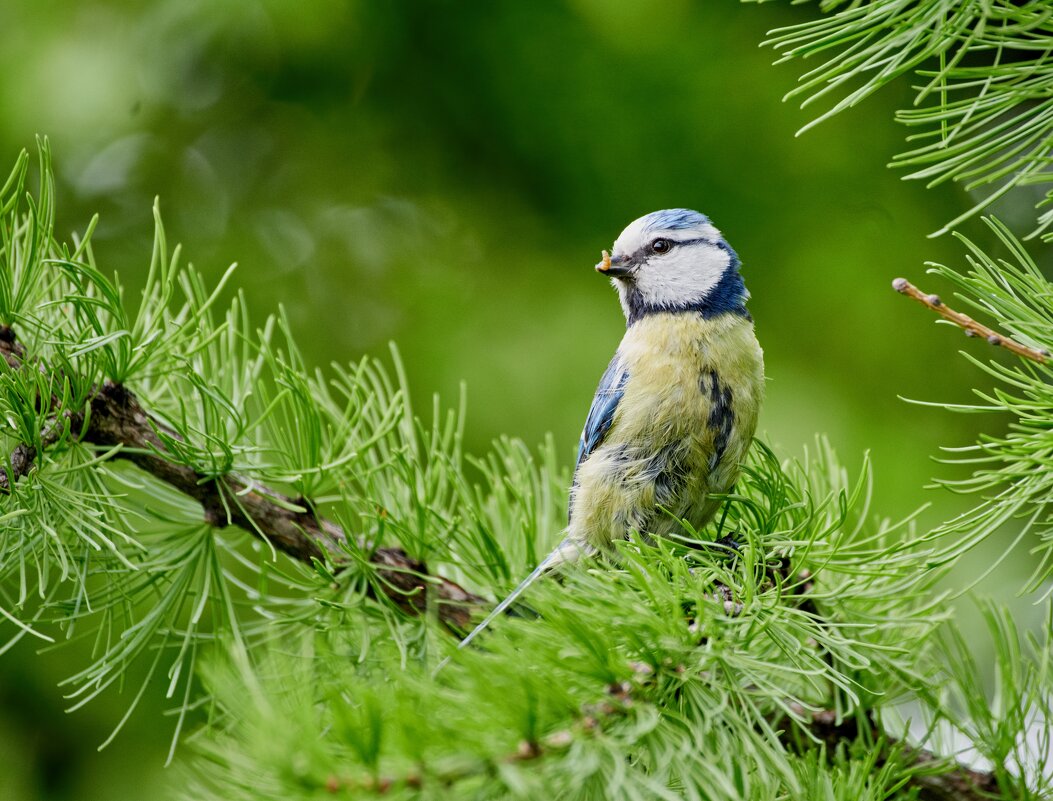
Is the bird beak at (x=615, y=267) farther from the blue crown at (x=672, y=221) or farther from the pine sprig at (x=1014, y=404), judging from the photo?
the pine sprig at (x=1014, y=404)

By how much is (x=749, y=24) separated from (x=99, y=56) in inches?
68.7

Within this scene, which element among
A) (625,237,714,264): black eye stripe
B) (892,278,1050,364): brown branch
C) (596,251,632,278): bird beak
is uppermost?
(625,237,714,264): black eye stripe

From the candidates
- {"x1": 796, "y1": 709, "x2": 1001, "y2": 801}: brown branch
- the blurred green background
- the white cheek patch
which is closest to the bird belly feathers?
→ the white cheek patch

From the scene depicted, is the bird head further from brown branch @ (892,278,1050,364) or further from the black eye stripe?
brown branch @ (892,278,1050,364)

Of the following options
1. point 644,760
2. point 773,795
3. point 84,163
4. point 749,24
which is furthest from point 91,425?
point 749,24

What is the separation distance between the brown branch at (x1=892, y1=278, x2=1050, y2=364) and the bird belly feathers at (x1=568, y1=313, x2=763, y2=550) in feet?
2.24

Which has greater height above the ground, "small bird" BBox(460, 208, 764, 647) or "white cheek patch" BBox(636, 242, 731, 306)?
"white cheek patch" BBox(636, 242, 731, 306)

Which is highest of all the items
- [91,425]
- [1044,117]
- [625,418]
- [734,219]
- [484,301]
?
[734,219]

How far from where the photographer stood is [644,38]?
2.72m

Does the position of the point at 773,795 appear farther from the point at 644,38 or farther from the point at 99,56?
the point at 99,56

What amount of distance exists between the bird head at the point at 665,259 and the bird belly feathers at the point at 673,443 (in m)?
0.22

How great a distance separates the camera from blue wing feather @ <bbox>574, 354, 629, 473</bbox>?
1.88m

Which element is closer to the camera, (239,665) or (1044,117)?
(239,665)

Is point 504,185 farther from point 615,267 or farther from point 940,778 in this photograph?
point 940,778
